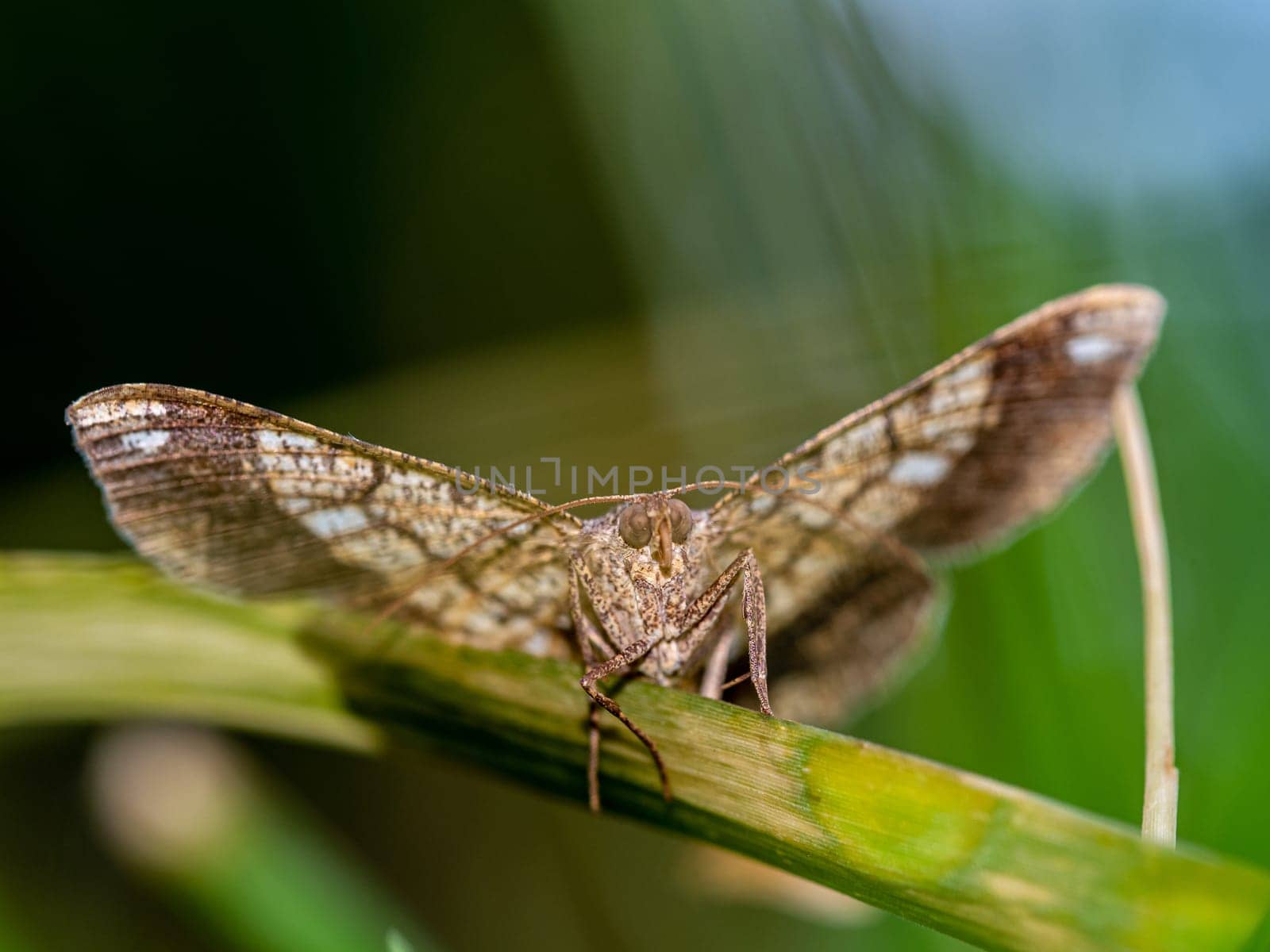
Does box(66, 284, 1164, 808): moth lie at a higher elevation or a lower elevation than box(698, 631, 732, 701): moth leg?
higher

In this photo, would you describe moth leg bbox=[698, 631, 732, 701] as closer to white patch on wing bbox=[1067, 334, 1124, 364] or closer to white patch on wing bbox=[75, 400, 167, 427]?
white patch on wing bbox=[1067, 334, 1124, 364]

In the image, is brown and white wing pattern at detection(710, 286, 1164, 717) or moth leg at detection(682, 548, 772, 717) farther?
brown and white wing pattern at detection(710, 286, 1164, 717)

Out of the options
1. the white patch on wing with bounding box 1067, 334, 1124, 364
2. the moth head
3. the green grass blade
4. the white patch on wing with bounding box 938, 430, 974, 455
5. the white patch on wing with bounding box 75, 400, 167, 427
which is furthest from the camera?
the white patch on wing with bounding box 938, 430, 974, 455

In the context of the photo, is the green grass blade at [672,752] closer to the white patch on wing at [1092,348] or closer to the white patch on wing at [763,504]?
the white patch on wing at [763,504]

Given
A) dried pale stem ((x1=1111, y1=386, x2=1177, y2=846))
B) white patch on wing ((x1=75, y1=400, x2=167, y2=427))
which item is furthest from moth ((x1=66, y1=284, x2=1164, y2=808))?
dried pale stem ((x1=1111, y1=386, x2=1177, y2=846))

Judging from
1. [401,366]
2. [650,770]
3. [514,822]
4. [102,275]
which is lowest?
[514,822]

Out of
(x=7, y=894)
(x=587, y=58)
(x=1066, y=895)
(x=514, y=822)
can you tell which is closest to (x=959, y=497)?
(x=1066, y=895)

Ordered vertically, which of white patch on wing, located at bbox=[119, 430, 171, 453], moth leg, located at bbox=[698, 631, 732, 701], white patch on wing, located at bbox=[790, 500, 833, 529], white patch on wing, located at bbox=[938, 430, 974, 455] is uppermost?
white patch on wing, located at bbox=[119, 430, 171, 453]

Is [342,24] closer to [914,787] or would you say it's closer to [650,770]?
[650,770]
